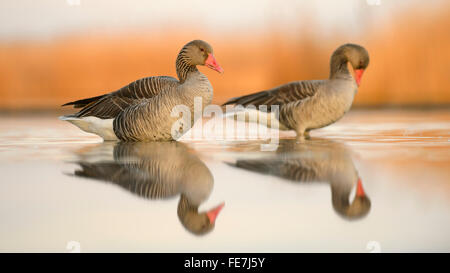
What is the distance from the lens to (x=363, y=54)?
7340 millimetres

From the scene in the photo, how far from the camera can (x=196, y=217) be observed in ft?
10.2

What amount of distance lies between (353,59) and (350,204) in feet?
14.5

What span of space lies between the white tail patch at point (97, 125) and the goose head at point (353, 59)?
3.18 metres

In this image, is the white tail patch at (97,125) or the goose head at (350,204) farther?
the white tail patch at (97,125)

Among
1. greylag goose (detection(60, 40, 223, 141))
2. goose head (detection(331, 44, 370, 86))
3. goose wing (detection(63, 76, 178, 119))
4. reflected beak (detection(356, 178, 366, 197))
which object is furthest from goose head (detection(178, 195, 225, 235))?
goose head (detection(331, 44, 370, 86))

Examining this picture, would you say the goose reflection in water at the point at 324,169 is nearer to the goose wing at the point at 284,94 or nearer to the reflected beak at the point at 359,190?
the reflected beak at the point at 359,190

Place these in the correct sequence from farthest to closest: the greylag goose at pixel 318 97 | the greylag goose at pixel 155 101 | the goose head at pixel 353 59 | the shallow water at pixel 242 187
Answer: the goose head at pixel 353 59 → the greylag goose at pixel 318 97 → the greylag goose at pixel 155 101 → the shallow water at pixel 242 187

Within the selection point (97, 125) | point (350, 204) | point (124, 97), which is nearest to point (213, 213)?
point (350, 204)

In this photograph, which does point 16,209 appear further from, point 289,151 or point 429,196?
point 289,151

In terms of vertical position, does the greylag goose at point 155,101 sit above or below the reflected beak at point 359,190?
above

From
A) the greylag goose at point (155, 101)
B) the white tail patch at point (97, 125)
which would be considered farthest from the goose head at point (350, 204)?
the white tail patch at point (97, 125)

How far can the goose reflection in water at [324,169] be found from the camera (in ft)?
11.1

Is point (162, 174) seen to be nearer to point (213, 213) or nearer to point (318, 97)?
point (213, 213)

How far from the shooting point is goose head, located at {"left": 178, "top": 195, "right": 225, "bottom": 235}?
2.93 meters
